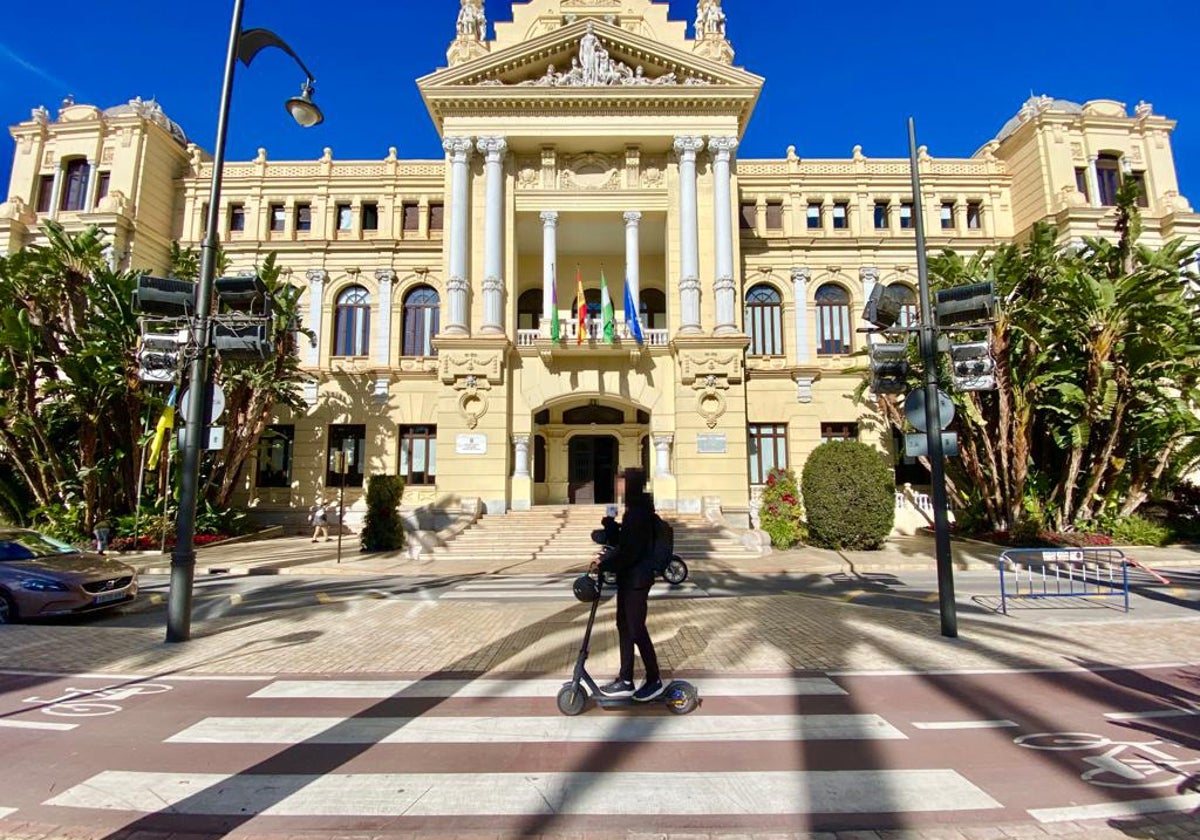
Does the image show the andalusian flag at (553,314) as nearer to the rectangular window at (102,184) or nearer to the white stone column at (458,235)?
the white stone column at (458,235)

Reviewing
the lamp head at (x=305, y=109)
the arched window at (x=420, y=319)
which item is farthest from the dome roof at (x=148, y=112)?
the lamp head at (x=305, y=109)

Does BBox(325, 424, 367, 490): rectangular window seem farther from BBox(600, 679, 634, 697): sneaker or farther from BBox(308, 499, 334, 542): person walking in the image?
BBox(600, 679, 634, 697): sneaker

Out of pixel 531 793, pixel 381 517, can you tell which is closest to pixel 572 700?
pixel 531 793

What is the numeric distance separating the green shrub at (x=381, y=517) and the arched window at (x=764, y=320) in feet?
53.5

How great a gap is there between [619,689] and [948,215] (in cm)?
3117

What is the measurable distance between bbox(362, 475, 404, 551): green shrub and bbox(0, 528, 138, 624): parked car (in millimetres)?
8768

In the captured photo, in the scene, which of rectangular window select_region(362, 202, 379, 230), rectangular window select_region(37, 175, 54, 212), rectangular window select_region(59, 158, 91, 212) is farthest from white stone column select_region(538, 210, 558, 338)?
rectangular window select_region(37, 175, 54, 212)

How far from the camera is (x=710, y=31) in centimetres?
2611

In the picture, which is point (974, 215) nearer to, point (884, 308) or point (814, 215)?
point (814, 215)

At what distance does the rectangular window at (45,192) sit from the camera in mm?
27141

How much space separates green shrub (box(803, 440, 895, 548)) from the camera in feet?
59.5

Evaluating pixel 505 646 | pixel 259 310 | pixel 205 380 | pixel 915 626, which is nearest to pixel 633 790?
pixel 505 646

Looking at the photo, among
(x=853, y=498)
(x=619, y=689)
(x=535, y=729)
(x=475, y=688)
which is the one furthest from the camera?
(x=853, y=498)

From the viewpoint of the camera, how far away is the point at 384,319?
28.0 meters
